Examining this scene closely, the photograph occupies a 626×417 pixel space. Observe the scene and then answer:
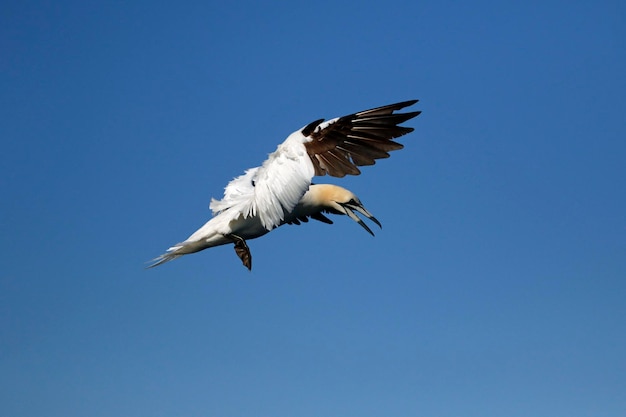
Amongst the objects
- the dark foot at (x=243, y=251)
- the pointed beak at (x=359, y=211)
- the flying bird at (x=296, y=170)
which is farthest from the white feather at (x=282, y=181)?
the pointed beak at (x=359, y=211)

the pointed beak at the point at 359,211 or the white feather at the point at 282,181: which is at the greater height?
the pointed beak at the point at 359,211

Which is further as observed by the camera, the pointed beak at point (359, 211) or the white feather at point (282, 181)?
the pointed beak at point (359, 211)

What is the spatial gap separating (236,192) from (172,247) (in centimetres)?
169

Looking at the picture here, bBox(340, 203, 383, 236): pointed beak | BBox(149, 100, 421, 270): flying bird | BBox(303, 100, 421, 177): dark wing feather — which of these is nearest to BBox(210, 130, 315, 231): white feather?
BBox(149, 100, 421, 270): flying bird

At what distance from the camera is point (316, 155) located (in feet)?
46.9

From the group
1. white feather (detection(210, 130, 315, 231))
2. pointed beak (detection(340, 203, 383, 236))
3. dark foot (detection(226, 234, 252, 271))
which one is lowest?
dark foot (detection(226, 234, 252, 271))

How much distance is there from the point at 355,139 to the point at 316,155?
68cm

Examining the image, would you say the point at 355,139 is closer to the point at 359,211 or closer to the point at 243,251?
the point at 359,211

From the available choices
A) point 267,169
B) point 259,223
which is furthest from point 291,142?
point 259,223

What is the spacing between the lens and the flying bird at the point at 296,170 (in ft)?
45.4

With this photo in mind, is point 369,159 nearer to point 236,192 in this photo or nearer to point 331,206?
point 331,206

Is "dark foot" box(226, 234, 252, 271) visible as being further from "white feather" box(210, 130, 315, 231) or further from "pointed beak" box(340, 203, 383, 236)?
"pointed beak" box(340, 203, 383, 236)

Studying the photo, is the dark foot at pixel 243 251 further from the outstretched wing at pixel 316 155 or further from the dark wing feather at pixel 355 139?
the dark wing feather at pixel 355 139

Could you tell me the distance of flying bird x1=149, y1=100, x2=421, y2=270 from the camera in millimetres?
13852
